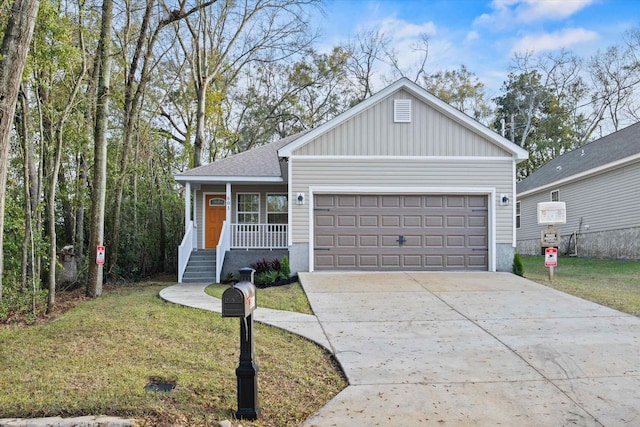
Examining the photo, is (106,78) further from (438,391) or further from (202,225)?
(438,391)

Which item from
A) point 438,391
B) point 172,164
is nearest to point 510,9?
point 438,391

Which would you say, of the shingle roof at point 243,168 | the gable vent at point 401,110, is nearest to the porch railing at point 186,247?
the shingle roof at point 243,168

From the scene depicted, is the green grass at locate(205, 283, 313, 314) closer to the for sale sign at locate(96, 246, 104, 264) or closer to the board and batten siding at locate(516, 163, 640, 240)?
the for sale sign at locate(96, 246, 104, 264)

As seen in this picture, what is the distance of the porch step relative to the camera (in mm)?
12512

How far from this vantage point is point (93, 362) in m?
4.68

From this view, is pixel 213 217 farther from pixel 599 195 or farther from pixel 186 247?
pixel 599 195

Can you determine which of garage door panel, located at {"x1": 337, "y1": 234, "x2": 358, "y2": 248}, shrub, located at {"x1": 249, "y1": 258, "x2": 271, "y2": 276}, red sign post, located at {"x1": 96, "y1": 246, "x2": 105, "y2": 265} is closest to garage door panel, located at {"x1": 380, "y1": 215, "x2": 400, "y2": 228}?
garage door panel, located at {"x1": 337, "y1": 234, "x2": 358, "y2": 248}

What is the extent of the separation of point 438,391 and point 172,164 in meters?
19.9

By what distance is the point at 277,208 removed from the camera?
50.3 feet

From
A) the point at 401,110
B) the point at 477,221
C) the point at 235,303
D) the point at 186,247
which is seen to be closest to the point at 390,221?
the point at 477,221

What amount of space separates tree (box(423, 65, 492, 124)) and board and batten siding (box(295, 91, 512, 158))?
1980 centimetres

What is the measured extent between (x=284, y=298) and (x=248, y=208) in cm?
684

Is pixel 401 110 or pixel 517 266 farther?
pixel 401 110

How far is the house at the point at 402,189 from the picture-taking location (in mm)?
11570
